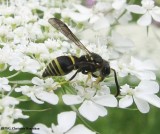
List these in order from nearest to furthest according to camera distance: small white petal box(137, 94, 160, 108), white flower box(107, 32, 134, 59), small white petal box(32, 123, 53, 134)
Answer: small white petal box(32, 123, 53, 134)
small white petal box(137, 94, 160, 108)
white flower box(107, 32, 134, 59)

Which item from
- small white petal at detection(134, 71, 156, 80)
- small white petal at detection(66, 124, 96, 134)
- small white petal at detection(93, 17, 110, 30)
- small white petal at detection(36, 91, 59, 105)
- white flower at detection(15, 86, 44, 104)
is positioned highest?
white flower at detection(15, 86, 44, 104)

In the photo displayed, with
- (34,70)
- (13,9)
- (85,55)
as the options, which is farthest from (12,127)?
(13,9)

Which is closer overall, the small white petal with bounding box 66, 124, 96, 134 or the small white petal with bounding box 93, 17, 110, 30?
the small white petal with bounding box 66, 124, 96, 134

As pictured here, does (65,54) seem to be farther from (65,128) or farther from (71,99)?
(65,128)

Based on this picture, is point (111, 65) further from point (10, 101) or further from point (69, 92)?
point (10, 101)

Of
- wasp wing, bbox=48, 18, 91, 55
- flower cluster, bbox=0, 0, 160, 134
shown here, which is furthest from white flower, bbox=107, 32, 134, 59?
wasp wing, bbox=48, 18, 91, 55

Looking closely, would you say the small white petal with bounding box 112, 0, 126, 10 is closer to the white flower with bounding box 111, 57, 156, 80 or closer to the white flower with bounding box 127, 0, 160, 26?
the white flower with bounding box 127, 0, 160, 26

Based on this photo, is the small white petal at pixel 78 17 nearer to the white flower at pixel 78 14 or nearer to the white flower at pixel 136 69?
the white flower at pixel 78 14
